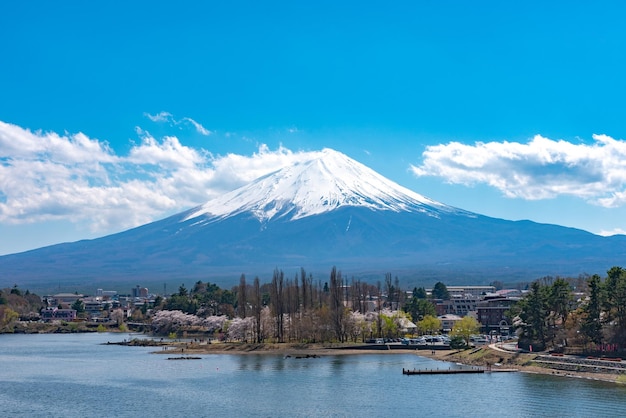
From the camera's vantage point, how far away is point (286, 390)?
55812mm

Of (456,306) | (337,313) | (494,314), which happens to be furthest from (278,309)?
(456,306)

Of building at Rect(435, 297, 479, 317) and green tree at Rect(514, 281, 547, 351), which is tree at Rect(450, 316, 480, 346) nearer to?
green tree at Rect(514, 281, 547, 351)

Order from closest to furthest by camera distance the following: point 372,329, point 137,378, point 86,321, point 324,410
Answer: point 324,410 → point 137,378 → point 372,329 → point 86,321

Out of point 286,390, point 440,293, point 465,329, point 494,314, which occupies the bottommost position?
point 286,390

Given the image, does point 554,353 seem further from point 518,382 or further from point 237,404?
point 237,404

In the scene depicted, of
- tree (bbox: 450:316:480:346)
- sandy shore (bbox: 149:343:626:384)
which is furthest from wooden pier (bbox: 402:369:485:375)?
tree (bbox: 450:316:480:346)

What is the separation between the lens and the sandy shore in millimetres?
60859

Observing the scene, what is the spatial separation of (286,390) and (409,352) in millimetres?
29278

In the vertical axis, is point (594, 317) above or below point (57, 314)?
below

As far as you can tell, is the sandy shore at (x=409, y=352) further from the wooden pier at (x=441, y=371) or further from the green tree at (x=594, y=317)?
the green tree at (x=594, y=317)

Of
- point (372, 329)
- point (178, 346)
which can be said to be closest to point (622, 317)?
point (372, 329)

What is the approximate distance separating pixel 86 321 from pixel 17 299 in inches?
599

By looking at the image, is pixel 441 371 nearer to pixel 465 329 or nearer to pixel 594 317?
pixel 594 317

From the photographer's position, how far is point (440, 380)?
195 feet
